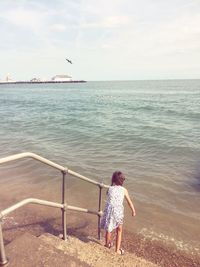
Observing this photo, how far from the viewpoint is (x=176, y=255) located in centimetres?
485

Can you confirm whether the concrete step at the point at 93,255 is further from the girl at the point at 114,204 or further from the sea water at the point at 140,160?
the sea water at the point at 140,160

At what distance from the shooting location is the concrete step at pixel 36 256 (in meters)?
2.29

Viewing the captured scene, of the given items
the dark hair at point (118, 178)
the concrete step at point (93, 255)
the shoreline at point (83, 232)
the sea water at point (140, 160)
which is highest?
the dark hair at point (118, 178)

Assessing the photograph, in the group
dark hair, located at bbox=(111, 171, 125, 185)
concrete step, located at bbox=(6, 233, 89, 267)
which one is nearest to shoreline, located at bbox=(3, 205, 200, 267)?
dark hair, located at bbox=(111, 171, 125, 185)

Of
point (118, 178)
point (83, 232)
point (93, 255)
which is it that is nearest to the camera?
point (93, 255)

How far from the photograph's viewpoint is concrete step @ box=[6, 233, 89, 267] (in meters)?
2.29

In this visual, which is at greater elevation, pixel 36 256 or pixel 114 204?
pixel 36 256

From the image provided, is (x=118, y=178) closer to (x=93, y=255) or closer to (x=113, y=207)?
(x=113, y=207)

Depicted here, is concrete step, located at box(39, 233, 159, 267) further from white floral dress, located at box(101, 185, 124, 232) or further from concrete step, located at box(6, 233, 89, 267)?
white floral dress, located at box(101, 185, 124, 232)

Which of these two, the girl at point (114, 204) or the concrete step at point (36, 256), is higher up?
the concrete step at point (36, 256)

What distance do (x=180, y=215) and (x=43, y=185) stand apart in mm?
3775

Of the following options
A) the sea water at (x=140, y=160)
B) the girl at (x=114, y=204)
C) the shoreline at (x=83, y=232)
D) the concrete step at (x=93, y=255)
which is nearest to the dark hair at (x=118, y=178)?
the girl at (x=114, y=204)

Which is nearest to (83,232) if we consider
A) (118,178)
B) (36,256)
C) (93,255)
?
(118,178)

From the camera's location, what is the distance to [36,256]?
93.5 inches
